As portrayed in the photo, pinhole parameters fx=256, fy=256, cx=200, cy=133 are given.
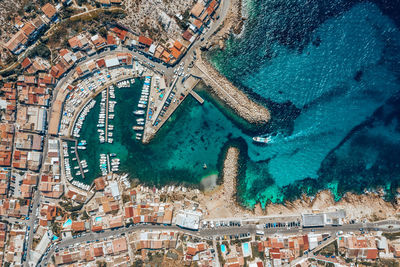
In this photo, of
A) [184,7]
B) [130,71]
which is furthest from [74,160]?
[184,7]

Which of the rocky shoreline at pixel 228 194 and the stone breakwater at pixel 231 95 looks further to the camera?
the rocky shoreline at pixel 228 194

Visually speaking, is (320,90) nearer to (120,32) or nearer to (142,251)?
(120,32)

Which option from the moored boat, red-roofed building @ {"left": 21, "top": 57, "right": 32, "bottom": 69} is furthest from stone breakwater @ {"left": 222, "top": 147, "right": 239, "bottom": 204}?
red-roofed building @ {"left": 21, "top": 57, "right": 32, "bottom": 69}

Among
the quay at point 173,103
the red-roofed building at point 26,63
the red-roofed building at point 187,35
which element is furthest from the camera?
the quay at point 173,103

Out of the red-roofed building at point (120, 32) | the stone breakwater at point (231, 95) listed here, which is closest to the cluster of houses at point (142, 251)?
the stone breakwater at point (231, 95)

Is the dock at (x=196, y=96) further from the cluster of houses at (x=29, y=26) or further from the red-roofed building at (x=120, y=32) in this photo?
the cluster of houses at (x=29, y=26)

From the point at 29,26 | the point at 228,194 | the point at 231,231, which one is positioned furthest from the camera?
the point at 228,194

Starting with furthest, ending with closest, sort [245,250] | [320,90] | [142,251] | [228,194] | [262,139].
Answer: [228,194]
[262,139]
[320,90]
[245,250]
[142,251]

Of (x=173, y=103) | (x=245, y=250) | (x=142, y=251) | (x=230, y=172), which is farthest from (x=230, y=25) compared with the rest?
(x=142, y=251)
